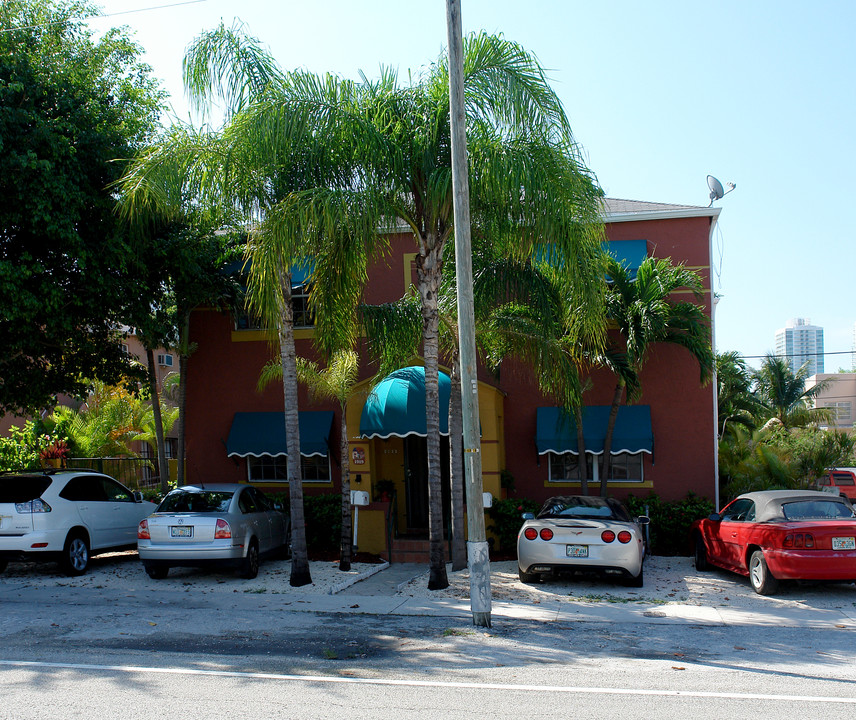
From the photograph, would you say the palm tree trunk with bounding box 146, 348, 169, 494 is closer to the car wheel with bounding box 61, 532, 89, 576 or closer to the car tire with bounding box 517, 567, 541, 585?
the car wheel with bounding box 61, 532, 89, 576

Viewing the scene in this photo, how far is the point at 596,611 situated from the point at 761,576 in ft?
8.52

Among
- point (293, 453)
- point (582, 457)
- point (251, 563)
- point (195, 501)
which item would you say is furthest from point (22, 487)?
point (582, 457)

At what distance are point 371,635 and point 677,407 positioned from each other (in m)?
9.10

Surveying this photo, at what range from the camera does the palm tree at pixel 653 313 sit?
13.9 meters

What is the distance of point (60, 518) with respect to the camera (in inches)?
487

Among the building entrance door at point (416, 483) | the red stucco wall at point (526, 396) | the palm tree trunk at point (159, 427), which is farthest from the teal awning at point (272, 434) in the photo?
the building entrance door at point (416, 483)

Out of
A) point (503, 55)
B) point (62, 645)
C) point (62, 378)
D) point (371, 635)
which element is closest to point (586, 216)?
point (503, 55)

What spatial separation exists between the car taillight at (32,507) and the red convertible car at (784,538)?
10507mm

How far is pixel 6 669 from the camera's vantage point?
7.33 metres

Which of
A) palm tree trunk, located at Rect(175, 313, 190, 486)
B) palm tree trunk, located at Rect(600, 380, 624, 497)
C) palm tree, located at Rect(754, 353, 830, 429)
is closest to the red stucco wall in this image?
palm tree trunk, located at Rect(175, 313, 190, 486)

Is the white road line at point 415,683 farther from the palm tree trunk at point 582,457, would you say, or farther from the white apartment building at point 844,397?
the white apartment building at point 844,397

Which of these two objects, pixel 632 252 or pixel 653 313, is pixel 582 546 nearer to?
pixel 653 313

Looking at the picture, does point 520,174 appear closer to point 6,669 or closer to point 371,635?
point 371,635

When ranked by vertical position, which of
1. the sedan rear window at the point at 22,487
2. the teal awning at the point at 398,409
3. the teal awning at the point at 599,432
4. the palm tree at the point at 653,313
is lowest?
the sedan rear window at the point at 22,487
